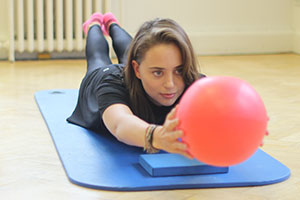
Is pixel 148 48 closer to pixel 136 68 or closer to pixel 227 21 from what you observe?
pixel 136 68

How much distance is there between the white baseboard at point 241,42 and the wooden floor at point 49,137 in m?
0.48

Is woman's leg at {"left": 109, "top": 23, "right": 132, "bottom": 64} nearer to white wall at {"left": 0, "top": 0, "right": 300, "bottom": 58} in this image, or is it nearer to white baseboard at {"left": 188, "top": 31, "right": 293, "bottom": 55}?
white wall at {"left": 0, "top": 0, "right": 300, "bottom": 58}

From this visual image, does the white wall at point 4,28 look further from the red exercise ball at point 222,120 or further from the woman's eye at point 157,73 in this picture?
the red exercise ball at point 222,120

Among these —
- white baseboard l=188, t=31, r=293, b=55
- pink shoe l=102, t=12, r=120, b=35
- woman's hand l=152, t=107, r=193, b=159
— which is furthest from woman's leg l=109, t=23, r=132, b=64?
white baseboard l=188, t=31, r=293, b=55

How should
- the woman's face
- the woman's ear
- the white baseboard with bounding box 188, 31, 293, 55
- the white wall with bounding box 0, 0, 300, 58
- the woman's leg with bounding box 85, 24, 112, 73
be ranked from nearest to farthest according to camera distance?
the woman's face, the woman's ear, the woman's leg with bounding box 85, 24, 112, 73, the white wall with bounding box 0, 0, 300, 58, the white baseboard with bounding box 188, 31, 293, 55

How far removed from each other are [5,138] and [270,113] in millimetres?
1168

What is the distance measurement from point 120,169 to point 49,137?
0.50 m

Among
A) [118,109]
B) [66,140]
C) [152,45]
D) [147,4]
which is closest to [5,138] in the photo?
[66,140]

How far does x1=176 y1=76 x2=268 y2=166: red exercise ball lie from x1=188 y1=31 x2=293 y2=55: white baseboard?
3289 millimetres

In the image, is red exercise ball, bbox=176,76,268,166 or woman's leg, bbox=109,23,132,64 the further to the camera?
woman's leg, bbox=109,23,132,64

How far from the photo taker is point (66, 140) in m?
1.88

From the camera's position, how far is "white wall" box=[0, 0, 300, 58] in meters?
4.24

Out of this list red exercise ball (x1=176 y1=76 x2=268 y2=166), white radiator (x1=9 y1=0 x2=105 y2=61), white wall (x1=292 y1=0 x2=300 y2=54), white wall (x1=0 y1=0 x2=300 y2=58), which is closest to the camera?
red exercise ball (x1=176 y1=76 x2=268 y2=166)

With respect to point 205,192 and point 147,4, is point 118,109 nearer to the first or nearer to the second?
point 205,192
